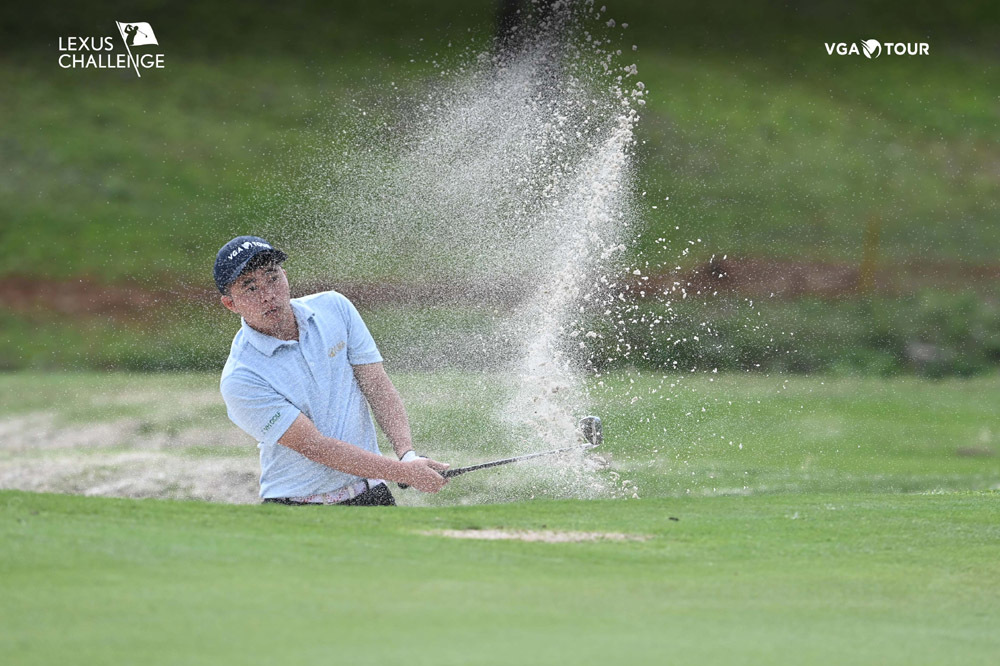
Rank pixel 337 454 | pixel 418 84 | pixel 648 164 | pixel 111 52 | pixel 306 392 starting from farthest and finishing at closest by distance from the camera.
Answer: pixel 111 52 → pixel 418 84 → pixel 648 164 → pixel 306 392 → pixel 337 454

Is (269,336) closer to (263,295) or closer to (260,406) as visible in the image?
(263,295)

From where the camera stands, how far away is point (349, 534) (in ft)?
14.2

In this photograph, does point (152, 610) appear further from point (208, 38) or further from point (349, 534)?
point (208, 38)

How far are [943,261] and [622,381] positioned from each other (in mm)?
12465

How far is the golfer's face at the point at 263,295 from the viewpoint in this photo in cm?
496

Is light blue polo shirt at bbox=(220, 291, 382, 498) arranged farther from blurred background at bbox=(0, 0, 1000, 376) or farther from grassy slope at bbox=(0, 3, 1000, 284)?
grassy slope at bbox=(0, 3, 1000, 284)

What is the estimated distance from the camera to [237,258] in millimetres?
4918

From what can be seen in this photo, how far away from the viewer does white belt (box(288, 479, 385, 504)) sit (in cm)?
513

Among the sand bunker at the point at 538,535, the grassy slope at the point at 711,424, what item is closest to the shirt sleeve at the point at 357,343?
the sand bunker at the point at 538,535

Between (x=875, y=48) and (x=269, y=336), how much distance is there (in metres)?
27.6

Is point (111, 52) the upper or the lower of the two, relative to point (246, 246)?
upper

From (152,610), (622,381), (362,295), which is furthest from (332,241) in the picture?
(152,610)

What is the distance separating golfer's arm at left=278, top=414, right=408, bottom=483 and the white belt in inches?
8.0

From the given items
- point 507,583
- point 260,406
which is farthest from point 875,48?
point 507,583
